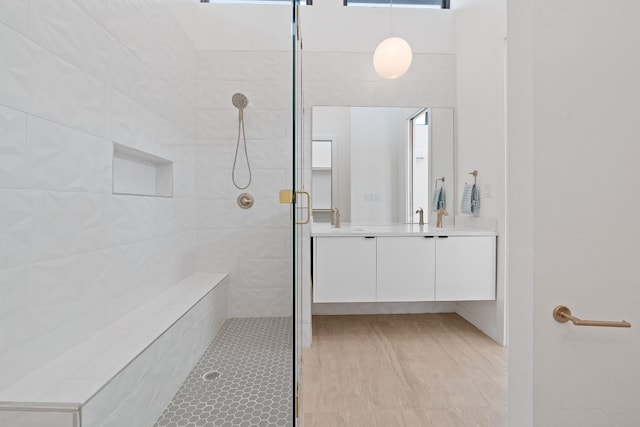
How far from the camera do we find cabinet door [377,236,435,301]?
250cm

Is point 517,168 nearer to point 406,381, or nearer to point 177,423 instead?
point 406,381

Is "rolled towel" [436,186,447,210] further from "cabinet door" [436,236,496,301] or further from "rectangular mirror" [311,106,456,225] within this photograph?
"cabinet door" [436,236,496,301]

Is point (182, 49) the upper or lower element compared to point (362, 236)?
upper

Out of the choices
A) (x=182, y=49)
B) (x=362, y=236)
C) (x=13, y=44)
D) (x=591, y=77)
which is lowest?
(x=362, y=236)

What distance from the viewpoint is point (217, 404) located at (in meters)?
1.64

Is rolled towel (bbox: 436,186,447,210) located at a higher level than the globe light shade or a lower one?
lower

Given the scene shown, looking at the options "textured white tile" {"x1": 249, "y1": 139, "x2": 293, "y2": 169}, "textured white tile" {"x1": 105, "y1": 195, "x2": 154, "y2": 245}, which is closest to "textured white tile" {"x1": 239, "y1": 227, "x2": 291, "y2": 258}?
"textured white tile" {"x1": 249, "y1": 139, "x2": 293, "y2": 169}

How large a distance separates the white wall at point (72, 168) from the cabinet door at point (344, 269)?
1054 mm

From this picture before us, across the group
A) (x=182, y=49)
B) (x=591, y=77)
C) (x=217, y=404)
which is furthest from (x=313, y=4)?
(x=217, y=404)

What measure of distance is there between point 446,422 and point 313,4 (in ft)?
10.2

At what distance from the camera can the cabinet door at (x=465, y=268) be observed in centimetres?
253

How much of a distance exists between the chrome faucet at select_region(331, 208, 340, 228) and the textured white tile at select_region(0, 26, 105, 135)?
71.0 inches

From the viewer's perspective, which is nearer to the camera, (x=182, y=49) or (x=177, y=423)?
(x=177, y=423)

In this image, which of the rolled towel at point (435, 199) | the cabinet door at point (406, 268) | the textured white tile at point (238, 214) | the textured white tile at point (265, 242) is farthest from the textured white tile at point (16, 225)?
the rolled towel at point (435, 199)
